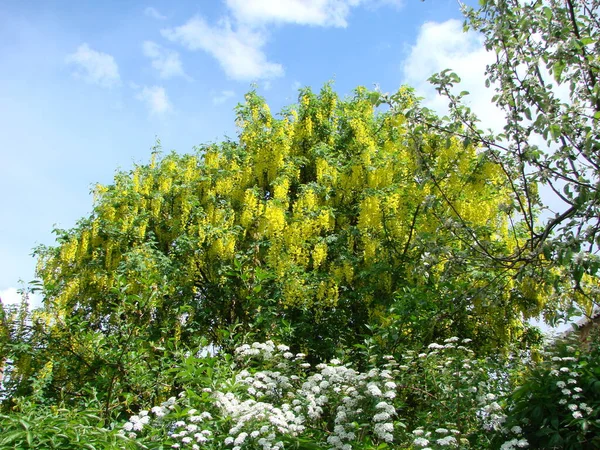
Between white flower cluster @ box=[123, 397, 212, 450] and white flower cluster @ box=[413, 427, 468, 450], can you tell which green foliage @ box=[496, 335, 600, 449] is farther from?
white flower cluster @ box=[123, 397, 212, 450]

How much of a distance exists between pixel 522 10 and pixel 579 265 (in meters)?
1.92

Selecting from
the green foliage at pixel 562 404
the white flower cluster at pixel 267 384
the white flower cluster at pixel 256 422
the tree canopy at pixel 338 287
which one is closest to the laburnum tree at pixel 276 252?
the tree canopy at pixel 338 287

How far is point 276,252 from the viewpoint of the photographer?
269 inches

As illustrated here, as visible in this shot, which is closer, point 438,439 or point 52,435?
point 52,435

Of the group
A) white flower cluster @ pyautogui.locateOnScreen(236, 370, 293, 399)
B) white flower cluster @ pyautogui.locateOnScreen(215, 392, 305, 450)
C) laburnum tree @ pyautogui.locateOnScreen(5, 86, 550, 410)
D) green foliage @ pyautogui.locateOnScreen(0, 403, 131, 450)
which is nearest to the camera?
green foliage @ pyautogui.locateOnScreen(0, 403, 131, 450)

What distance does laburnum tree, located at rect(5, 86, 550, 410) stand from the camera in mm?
6020

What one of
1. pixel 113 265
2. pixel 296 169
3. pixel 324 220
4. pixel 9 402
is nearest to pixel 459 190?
pixel 324 220

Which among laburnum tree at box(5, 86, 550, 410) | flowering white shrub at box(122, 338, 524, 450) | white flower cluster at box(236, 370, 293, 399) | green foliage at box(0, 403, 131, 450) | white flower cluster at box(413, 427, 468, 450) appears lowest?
green foliage at box(0, 403, 131, 450)

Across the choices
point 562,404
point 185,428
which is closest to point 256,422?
point 185,428

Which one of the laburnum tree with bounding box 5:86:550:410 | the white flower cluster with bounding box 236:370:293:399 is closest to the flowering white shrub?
the white flower cluster with bounding box 236:370:293:399

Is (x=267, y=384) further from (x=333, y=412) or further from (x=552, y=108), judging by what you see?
(x=552, y=108)

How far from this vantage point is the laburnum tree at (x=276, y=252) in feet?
19.7

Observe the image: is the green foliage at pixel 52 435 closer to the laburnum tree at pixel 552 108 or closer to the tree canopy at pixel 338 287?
the tree canopy at pixel 338 287

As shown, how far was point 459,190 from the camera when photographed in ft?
20.3
